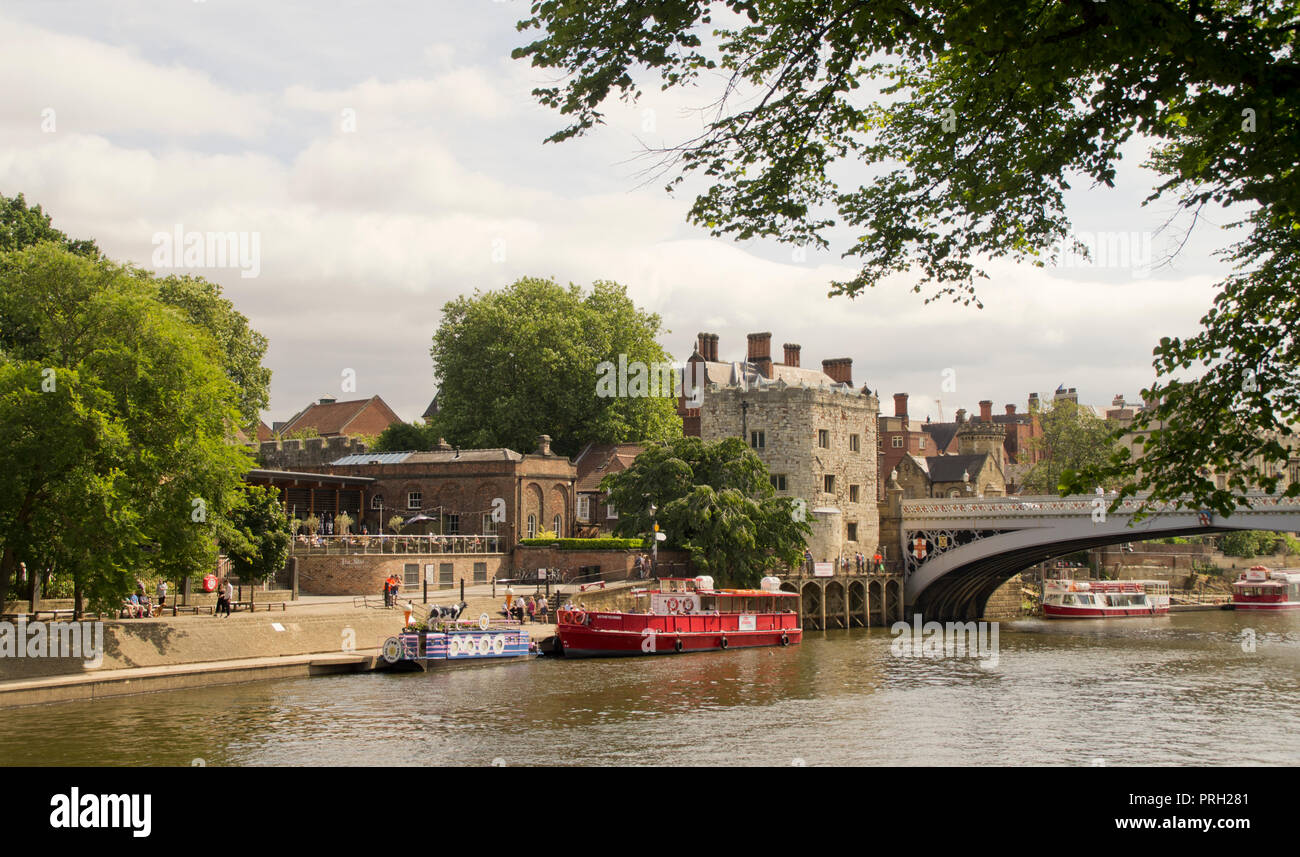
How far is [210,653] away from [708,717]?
14.4m

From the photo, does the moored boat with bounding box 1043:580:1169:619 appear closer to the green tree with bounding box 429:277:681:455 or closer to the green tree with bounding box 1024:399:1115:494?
the green tree with bounding box 1024:399:1115:494

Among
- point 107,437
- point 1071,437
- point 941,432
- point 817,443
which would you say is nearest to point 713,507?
point 817,443

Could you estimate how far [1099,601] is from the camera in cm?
6838

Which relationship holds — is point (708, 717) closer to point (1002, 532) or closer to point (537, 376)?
point (1002, 532)

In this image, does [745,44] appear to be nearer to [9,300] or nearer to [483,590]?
[9,300]

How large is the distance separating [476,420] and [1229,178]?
5936 cm

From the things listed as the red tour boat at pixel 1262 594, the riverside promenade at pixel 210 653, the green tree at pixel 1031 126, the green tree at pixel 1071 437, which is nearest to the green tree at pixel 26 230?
the riverside promenade at pixel 210 653

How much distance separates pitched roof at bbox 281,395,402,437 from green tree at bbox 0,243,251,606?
55250 mm

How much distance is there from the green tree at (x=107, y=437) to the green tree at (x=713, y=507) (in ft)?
72.4

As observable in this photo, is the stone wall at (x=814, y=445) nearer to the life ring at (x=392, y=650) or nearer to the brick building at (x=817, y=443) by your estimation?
the brick building at (x=817, y=443)

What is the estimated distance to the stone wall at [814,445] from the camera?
188 feet

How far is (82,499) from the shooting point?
2733 centimetres

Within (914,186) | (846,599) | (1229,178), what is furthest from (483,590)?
(1229,178)

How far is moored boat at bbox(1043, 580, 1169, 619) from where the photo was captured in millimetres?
66850
